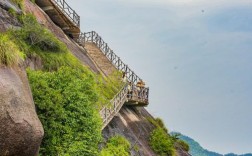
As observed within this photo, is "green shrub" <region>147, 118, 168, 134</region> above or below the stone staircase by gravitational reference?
below

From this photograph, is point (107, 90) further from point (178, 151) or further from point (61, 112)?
point (61, 112)

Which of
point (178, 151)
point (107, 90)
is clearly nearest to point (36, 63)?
point (107, 90)

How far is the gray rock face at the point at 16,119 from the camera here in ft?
38.7

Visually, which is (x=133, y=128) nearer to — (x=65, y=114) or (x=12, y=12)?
(x=12, y=12)

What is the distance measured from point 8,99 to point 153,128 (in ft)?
73.1

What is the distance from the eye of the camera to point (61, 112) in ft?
51.9

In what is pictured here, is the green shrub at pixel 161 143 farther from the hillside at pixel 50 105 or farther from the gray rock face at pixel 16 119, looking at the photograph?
the gray rock face at pixel 16 119

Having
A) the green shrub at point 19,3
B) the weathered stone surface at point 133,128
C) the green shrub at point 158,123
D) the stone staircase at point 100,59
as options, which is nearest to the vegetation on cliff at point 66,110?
the weathered stone surface at point 133,128

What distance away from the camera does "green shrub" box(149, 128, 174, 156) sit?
100.0 feet

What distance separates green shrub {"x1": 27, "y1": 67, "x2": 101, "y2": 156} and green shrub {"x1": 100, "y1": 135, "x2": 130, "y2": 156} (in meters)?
6.06

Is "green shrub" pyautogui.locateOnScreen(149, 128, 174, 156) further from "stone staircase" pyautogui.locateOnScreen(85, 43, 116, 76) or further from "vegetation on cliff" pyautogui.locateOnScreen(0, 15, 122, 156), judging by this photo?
"vegetation on cliff" pyautogui.locateOnScreen(0, 15, 122, 156)

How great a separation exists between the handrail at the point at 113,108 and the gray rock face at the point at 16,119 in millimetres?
11743

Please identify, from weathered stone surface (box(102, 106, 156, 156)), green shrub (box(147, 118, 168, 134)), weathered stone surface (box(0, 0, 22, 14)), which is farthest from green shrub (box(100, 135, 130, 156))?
weathered stone surface (box(0, 0, 22, 14))

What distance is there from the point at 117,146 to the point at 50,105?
10066 millimetres
